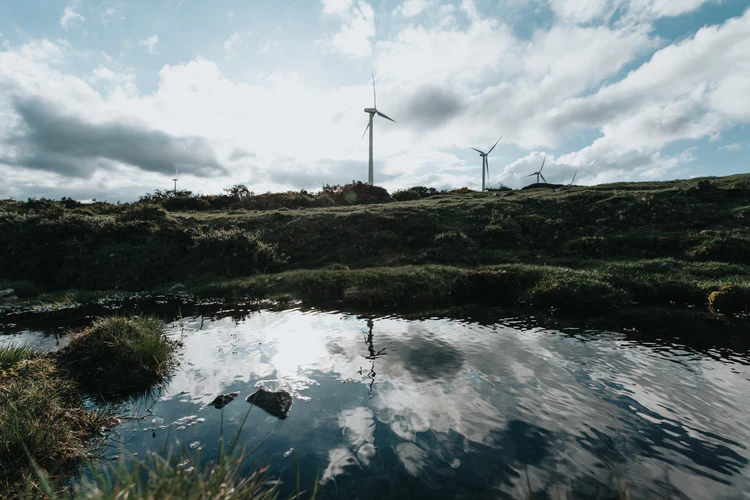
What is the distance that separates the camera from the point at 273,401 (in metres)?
8.85

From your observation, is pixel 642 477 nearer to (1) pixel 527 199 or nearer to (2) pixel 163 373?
(2) pixel 163 373

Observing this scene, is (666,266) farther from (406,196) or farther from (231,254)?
(406,196)

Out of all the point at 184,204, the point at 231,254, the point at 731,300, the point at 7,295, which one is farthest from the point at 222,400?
the point at 184,204

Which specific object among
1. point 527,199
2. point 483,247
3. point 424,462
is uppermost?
point 527,199

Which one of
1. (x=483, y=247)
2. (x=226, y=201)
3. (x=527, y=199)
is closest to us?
(x=483, y=247)

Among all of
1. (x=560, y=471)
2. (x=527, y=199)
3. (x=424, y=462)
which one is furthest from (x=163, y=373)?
(x=527, y=199)

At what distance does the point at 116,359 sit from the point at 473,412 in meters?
10.2

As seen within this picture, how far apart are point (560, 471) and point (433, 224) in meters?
31.6

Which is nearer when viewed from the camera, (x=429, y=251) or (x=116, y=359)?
(x=116, y=359)

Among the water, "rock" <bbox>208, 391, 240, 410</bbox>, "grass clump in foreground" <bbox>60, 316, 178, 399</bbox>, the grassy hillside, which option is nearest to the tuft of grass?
"grass clump in foreground" <bbox>60, 316, 178, 399</bbox>

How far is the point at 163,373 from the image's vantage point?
10602mm

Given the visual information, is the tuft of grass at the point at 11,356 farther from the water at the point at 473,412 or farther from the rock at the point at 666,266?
the rock at the point at 666,266

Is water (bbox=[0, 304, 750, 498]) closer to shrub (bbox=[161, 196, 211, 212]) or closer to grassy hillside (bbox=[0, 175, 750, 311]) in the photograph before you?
grassy hillside (bbox=[0, 175, 750, 311])

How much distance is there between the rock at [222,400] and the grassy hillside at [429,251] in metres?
12.2
